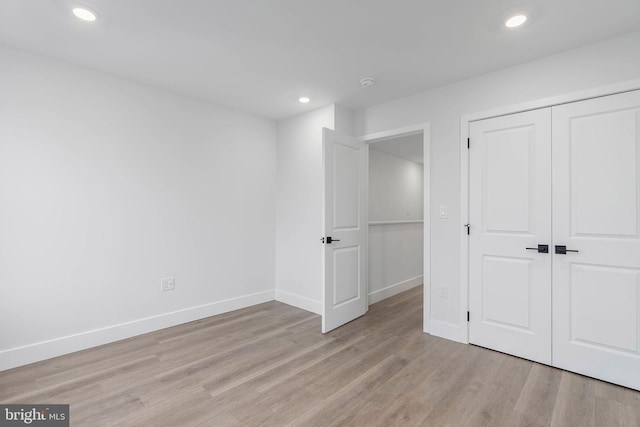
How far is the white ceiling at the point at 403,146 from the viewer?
4254 mm

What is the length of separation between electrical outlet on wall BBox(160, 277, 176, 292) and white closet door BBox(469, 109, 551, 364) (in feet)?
10.2

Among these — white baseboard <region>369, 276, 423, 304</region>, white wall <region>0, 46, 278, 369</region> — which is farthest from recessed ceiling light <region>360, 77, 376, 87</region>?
Answer: white baseboard <region>369, 276, 423, 304</region>

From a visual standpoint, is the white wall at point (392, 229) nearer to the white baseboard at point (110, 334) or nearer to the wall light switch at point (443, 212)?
the wall light switch at point (443, 212)

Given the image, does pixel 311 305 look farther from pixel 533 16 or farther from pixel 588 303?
pixel 533 16

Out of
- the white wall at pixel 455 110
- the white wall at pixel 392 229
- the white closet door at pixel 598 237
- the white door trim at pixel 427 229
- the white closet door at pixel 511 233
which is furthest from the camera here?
the white wall at pixel 392 229

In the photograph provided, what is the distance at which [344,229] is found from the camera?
338 cm

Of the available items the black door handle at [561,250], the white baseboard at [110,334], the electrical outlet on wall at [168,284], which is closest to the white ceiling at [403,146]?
the black door handle at [561,250]

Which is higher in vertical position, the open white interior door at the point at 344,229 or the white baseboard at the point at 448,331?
the open white interior door at the point at 344,229

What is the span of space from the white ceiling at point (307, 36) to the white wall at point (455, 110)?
0.37 ft

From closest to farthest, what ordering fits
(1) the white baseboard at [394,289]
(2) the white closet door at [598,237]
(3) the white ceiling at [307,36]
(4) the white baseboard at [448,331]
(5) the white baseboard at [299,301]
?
1. (3) the white ceiling at [307,36]
2. (2) the white closet door at [598,237]
3. (4) the white baseboard at [448,331]
4. (5) the white baseboard at [299,301]
5. (1) the white baseboard at [394,289]

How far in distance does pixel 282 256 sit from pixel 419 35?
3.06 meters

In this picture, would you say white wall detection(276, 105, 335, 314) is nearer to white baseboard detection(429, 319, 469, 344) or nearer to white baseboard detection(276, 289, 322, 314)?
white baseboard detection(276, 289, 322, 314)

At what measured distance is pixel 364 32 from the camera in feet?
7.13

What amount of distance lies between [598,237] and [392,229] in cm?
260
